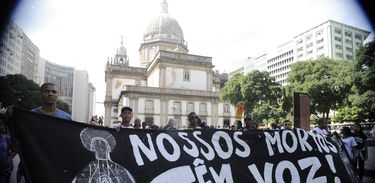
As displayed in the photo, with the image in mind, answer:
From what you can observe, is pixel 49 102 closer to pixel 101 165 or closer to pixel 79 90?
pixel 101 165

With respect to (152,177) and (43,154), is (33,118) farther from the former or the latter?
(152,177)

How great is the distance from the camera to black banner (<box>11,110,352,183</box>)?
3090mm

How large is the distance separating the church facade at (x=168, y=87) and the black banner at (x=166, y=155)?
42118mm

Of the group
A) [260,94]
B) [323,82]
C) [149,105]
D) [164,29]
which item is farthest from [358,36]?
[323,82]

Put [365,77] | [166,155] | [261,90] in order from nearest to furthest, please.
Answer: [166,155] < [365,77] < [261,90]

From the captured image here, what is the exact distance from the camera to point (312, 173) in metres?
4.33

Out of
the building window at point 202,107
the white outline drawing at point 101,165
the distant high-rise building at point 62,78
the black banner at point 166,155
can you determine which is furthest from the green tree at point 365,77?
the distant high-rise building at point 62,78

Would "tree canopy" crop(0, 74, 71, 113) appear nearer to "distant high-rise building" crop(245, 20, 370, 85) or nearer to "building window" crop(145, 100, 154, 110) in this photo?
"building window" crop(145, 100, 154, 110)

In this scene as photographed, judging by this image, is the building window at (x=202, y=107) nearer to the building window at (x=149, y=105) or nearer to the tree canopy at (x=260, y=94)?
the building window at (x=149, y=105)

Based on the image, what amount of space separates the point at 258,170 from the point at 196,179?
93cm

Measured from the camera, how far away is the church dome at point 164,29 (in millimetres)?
61656

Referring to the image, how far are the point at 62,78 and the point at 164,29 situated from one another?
7494cm

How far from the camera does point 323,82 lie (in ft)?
85.0

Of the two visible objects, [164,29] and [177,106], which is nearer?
[177,106]
